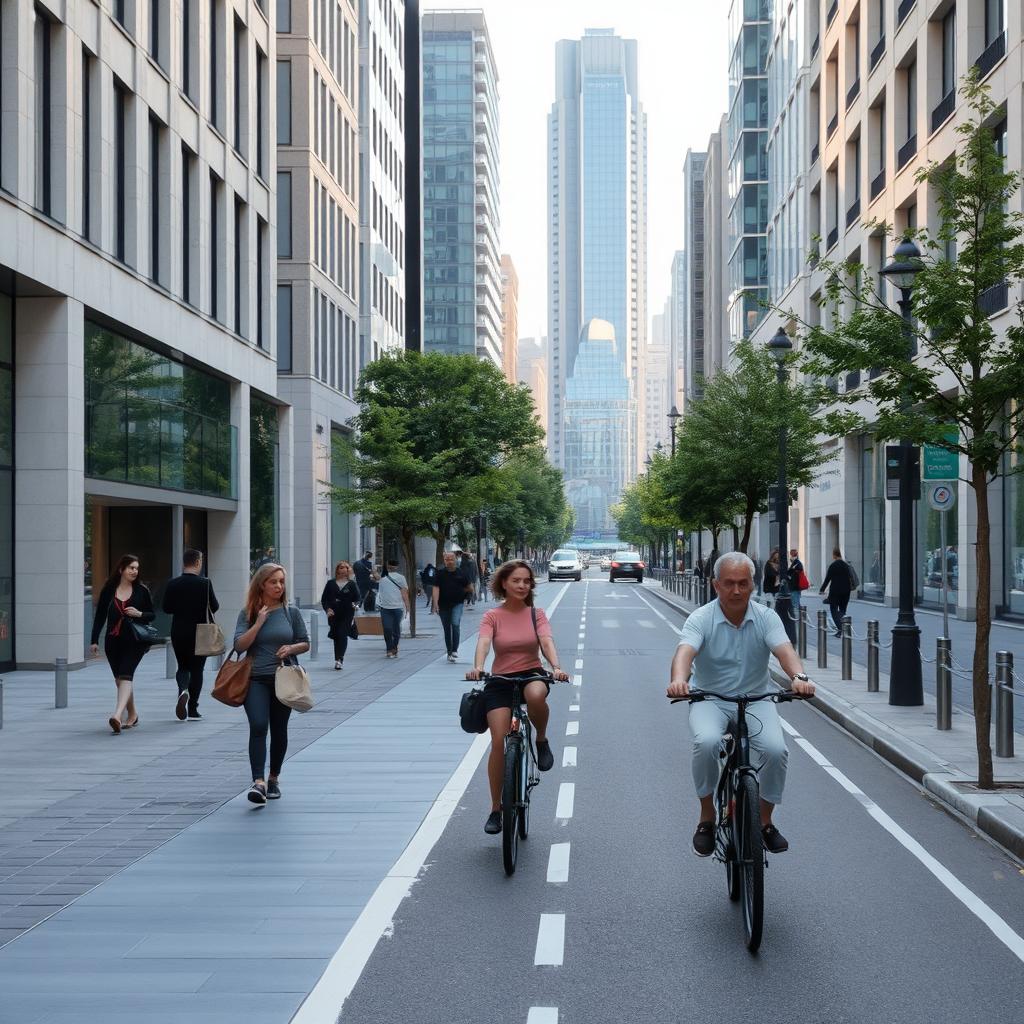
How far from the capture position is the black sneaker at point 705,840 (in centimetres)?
682

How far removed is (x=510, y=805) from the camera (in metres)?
7.45

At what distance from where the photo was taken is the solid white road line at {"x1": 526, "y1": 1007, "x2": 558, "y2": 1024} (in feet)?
16.6

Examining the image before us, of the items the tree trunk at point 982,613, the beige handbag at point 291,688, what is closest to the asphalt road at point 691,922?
the tree trunk at point 982,613

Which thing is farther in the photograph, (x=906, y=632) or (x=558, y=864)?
(x=906, y=632)

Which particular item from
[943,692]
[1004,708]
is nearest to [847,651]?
[943,692]

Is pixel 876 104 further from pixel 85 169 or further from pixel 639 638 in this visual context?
pixel 85 169

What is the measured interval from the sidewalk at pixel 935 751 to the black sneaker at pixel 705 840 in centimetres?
225

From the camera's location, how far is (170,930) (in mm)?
6336

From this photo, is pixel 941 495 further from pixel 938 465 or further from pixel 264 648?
pixel 264 648

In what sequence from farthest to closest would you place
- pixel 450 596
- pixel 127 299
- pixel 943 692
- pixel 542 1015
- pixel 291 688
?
pixel 127 299
pixel 450 596
pixel 943 692
pixel 291 688
pixel 542 1015

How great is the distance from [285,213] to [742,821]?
39.5 m

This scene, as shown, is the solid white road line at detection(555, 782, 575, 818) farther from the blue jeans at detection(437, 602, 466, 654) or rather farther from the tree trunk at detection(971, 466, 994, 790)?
the blue jeans at detection(437, 602, 466, 654)

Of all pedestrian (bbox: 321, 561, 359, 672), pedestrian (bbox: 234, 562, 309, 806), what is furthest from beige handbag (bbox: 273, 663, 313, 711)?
pedestrian (bbox: 321, 561, 359, 672)

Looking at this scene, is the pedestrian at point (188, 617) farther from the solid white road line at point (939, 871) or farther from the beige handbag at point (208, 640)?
the solid white road line at point (939, 871)
